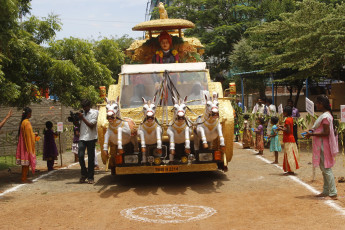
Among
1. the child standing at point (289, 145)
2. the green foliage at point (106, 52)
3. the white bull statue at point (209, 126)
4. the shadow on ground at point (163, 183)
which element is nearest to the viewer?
the white bull statue at point (209, 126)

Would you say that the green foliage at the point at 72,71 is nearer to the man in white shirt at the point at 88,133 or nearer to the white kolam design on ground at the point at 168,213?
the man in white shirt at the point at 88,133

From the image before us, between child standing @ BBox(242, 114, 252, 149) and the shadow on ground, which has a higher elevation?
child standing @ BBox(242, 114, 252, 149)

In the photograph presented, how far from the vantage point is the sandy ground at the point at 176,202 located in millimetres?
6625

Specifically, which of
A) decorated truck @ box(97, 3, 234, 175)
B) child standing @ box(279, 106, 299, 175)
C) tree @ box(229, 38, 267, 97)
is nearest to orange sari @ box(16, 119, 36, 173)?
decorated truck @ box(97, 3, 234, 175)

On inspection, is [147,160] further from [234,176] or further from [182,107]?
[234,176]

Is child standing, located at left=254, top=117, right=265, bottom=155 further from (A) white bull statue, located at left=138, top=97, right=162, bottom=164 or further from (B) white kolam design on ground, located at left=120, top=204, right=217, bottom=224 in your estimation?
(B) white kolam design on ground, located at left=120, top=204, right=217, bottom=224

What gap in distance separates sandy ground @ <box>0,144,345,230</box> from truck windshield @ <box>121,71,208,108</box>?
1.87m

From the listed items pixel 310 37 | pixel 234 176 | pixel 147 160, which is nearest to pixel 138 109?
pixel 147 160

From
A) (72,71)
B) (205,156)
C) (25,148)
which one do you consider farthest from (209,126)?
(25,148)

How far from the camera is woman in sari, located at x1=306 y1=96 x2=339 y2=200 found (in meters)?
8.10

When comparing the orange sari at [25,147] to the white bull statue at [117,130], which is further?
the orange sari at [25,147]

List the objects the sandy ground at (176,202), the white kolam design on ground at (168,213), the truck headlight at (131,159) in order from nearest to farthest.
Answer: the sandy ground at (176,202) < the white kolam design on ground at (168,213) < the truck headlight at (131,159)

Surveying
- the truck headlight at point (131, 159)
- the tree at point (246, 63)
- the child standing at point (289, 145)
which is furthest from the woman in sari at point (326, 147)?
the tree at point (246, 63)

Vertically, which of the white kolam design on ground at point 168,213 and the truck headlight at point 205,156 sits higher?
the truck headlight at point 205,156
